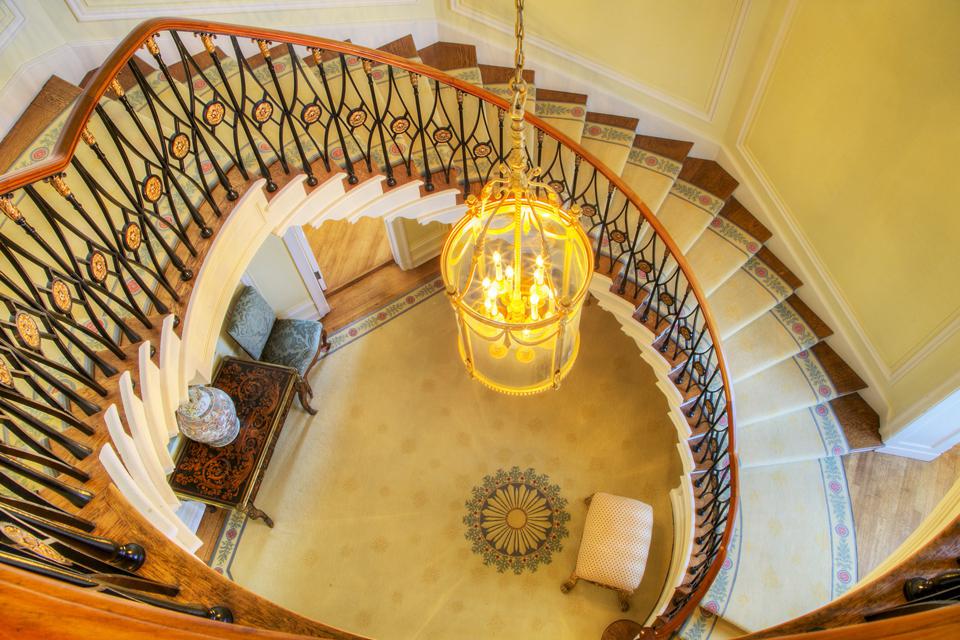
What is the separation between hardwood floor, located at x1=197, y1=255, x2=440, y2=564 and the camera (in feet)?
19.9

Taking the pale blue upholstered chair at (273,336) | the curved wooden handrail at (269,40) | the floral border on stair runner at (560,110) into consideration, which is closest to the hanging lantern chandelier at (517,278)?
the curved wooden handrail at (269,40)

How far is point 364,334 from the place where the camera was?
593 cm

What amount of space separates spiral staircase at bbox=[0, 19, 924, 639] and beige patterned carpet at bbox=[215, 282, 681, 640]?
631 mm

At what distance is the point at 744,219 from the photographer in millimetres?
4746

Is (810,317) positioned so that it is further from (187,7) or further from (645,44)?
(187,7)

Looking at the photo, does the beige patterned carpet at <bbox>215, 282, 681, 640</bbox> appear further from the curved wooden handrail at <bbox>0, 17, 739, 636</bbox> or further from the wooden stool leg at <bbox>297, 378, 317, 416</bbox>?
the curved wooden handrail at <bbox>0, 17, 739, 636</bbox>

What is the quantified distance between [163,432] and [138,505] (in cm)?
47

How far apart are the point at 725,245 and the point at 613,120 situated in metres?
1.40

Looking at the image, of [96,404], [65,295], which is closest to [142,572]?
[96,404]

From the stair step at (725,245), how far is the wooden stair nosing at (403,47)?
2747mm

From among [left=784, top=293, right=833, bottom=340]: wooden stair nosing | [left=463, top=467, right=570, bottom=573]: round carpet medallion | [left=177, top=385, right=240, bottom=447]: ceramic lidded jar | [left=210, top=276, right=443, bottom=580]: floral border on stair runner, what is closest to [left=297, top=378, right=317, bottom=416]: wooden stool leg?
[left=210, top=276, right=443, bottom=580]: floral border on stair runner

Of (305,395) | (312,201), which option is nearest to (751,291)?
(312,201)

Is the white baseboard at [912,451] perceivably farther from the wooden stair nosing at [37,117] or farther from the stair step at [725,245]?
the wooden stair nosing at [37,117]

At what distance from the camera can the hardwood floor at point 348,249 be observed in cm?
640
